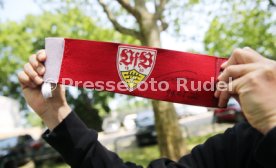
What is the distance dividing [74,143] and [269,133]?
2.63ft

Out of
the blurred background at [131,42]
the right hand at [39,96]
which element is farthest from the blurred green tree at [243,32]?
the right hand at [39,96]

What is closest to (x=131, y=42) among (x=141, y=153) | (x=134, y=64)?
(x=141, y=153)

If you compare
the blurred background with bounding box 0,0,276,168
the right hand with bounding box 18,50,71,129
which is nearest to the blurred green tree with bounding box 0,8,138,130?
the blurred background with bounding box 0,0,276,168

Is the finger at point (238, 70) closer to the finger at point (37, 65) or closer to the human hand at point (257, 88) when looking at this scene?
the human hand at point (257, 88)

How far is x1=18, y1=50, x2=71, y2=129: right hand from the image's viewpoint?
156cm

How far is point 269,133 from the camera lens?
3.63 ft

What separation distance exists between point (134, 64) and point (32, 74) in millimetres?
434

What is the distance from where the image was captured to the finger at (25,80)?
1558 millimetres

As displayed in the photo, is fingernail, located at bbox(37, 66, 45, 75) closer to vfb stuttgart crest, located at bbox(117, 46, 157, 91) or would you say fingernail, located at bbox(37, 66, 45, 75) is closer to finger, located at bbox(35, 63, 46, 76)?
finger, located at bbox(35, 63, 46, 76)

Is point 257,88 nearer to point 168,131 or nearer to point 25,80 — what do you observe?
point 25,80

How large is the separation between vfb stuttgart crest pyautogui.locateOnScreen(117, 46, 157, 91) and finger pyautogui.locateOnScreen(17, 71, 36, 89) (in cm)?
38

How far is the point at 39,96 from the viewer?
1.62 metres

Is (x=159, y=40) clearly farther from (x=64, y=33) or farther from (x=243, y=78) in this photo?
(x=64, y=33)

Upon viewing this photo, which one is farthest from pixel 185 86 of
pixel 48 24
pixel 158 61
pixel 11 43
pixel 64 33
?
pixel 11 43
